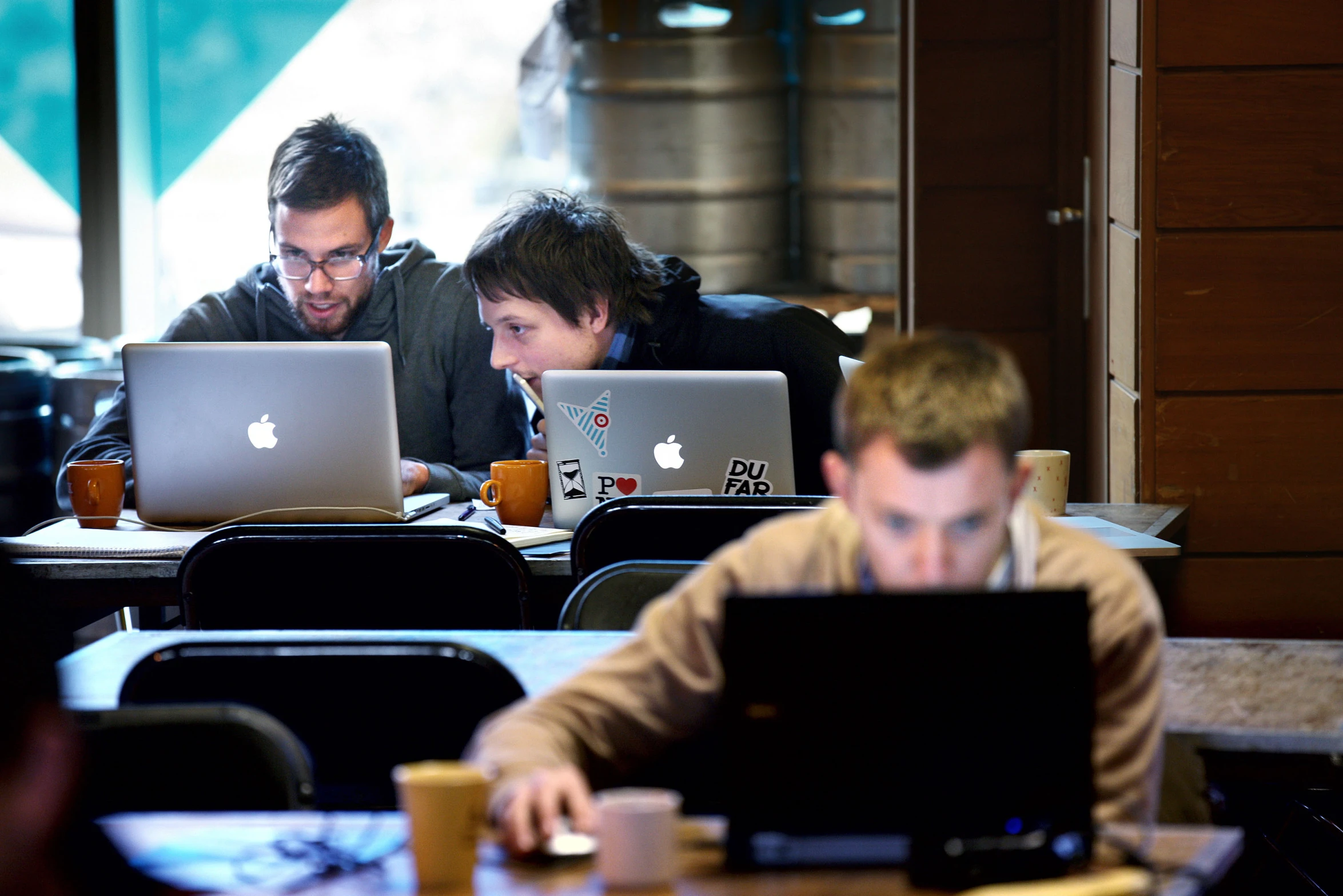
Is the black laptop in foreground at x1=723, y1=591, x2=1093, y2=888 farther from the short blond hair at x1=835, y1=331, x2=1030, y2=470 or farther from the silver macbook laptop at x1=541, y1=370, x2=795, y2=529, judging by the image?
the silver macbook laptop at x1=541, y1=370, x2=795, y2=529

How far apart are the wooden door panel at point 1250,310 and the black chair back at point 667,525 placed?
4.45 feet

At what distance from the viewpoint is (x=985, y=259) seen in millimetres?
3922

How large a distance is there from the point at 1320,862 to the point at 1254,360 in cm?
109

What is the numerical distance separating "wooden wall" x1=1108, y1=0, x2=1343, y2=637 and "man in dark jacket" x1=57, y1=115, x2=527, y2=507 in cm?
130

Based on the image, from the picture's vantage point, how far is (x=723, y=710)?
0.97 m

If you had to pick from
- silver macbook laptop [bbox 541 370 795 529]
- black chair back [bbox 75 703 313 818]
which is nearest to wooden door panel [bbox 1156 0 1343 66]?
silver macbook laptop [bbox 541 370 795 529]

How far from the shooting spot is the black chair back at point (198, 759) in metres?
1.16

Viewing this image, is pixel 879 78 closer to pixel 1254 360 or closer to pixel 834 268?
pixel 834 268

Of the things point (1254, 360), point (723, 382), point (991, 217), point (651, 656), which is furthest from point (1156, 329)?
point (651, 656)

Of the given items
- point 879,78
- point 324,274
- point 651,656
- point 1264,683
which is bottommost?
point 1264,683

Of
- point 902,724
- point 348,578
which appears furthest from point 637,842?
point 348,578

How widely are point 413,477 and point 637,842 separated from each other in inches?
65.4

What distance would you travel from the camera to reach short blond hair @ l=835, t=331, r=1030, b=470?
1018mm

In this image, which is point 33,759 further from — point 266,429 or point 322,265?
point 322,265
